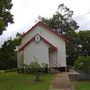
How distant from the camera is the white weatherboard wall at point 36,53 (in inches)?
1746

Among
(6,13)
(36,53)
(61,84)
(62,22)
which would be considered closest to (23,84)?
(61,84)

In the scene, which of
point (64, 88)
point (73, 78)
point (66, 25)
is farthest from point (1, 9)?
point (66, 25)

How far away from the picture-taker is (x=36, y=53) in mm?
44312

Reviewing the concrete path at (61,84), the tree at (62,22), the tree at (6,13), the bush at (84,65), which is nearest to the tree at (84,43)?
the tree at (62,22)

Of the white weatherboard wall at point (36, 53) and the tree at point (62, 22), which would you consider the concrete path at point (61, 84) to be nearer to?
the white weatherboard wall at point (36, 53)

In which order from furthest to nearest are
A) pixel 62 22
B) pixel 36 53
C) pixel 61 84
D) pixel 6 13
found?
pixel 62 22 → pixel 36 53 → pixel 6 13 → pixel 61 84

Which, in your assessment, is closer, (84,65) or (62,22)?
(84,65)

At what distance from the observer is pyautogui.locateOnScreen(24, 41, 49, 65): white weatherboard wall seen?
44.3 m

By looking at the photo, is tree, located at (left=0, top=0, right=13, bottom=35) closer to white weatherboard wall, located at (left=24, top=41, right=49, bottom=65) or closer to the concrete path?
white weatherboard wall, located at (left=24, top=41, right=49, bottom=65)

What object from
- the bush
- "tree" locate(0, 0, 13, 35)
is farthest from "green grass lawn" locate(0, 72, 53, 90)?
"tree" locate(0, 0, 13, 35)

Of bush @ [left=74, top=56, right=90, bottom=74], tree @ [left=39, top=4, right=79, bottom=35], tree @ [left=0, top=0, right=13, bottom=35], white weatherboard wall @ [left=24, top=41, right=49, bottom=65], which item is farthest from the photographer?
tree @ [left=39, top=4, right=79, bottom=35]

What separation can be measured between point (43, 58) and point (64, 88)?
20.5m

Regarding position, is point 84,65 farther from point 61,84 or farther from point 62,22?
point 62,22

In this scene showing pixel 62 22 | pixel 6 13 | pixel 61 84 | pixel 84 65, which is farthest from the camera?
pixel 62 22
